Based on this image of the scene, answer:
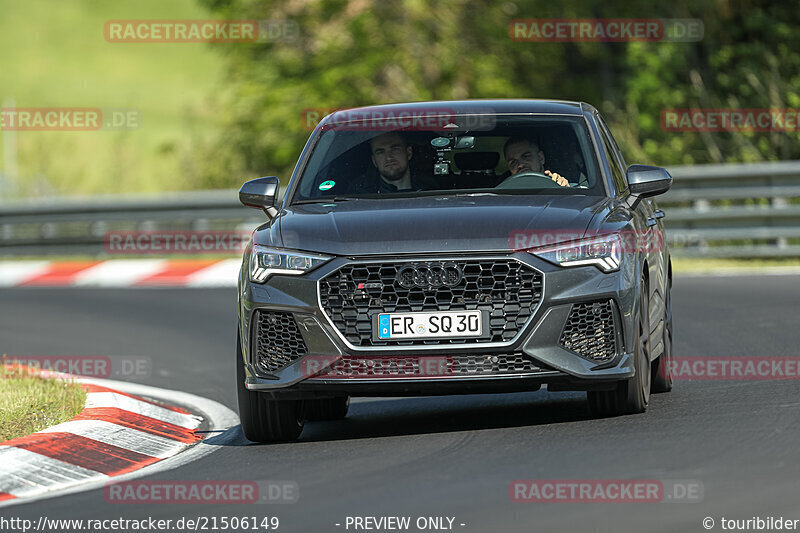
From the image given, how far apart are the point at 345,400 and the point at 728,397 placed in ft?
7.09

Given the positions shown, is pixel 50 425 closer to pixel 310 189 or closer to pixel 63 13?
pixel 310 189

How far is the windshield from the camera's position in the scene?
8.78m

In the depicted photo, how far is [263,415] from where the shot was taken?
27.2 ft

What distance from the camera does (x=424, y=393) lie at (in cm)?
786

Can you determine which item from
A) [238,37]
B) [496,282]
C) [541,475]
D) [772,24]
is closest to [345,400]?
[496,282]

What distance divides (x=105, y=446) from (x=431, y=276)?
6.90ft

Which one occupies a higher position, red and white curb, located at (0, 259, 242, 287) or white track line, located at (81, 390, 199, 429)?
red and white curb, located at (0, 259, 242, 287)
